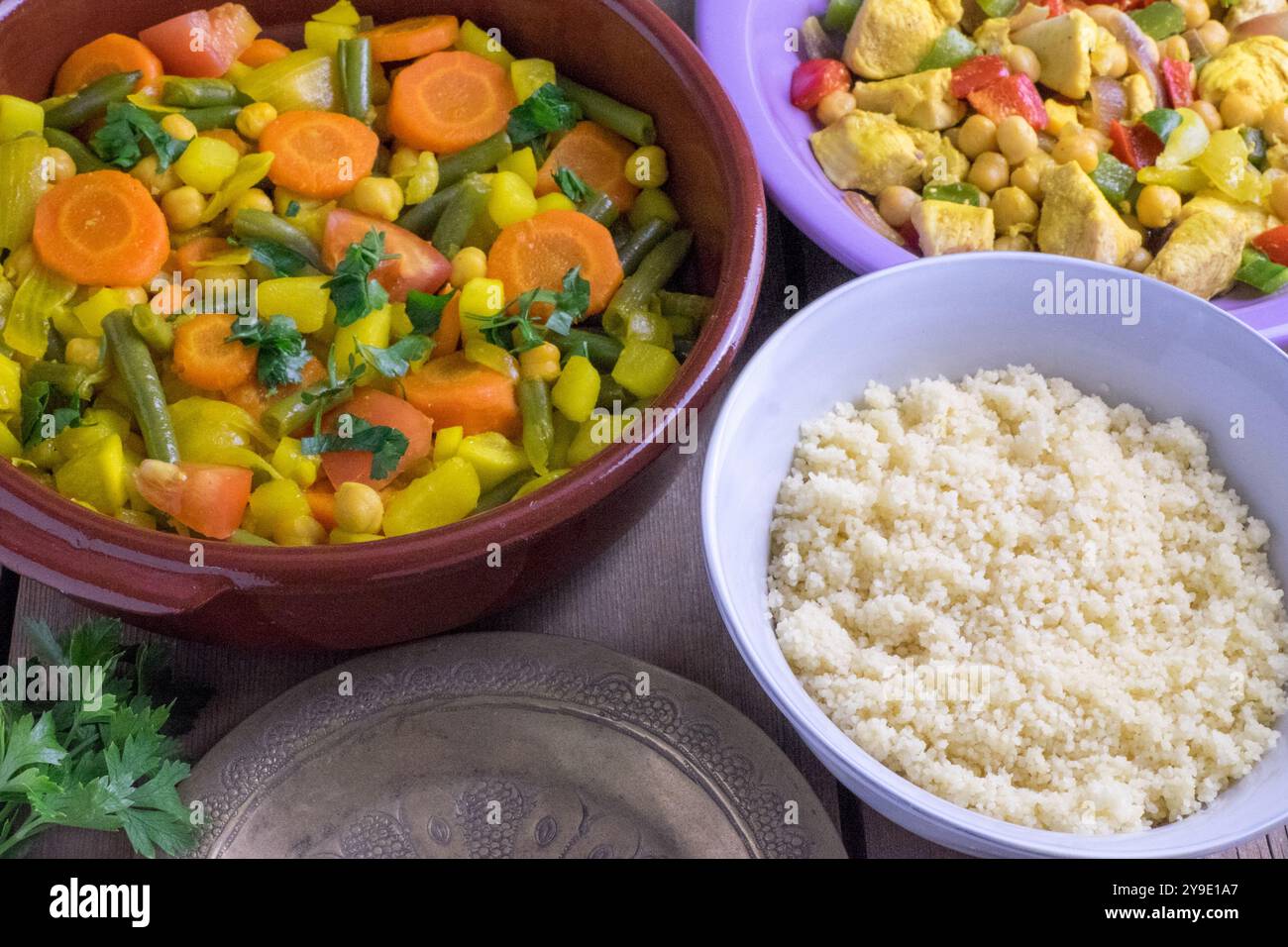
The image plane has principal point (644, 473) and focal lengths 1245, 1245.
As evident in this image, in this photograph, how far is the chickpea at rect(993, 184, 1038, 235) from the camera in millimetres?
2643

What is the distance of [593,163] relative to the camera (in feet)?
8.21

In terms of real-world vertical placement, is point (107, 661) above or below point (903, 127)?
below

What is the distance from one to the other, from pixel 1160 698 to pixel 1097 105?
59.1 inches

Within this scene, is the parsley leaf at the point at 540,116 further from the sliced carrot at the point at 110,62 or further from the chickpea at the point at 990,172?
the chickpea at the point at 990,172

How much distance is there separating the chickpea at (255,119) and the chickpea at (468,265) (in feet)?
1.61

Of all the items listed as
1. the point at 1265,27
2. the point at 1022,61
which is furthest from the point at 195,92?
the point at 1265,27

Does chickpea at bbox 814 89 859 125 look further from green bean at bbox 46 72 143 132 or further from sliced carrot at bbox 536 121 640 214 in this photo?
green bean at bbox 46 72 143 132

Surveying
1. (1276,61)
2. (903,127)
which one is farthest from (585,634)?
(1276,61)

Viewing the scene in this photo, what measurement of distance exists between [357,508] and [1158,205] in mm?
1779

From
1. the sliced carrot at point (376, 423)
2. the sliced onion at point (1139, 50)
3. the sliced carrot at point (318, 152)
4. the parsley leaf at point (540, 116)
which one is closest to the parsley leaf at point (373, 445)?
the sliced carrot at point (376, 423)

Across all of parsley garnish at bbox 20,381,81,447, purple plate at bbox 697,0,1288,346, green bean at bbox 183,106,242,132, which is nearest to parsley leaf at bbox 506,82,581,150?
purple plate at bbox 697,0,1288,346

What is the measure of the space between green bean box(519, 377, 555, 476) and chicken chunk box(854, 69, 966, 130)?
1160 mm
